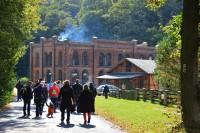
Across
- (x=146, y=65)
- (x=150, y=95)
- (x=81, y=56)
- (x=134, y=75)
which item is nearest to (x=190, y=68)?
(x=150, y=95)

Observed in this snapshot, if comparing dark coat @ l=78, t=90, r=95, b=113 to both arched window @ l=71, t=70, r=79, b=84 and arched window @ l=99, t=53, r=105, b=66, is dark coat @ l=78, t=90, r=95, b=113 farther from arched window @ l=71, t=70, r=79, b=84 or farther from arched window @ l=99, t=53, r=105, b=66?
arched window @ l=99, t=53, r=105, b=66

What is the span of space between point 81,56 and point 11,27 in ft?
200

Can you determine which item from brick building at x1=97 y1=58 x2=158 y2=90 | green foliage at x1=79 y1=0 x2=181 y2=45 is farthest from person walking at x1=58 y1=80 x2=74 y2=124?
green foliage at x1=79 y1=0 x2=181 y2=45

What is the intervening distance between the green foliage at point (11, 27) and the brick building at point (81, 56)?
51.5 m

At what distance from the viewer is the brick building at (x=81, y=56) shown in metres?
92.7

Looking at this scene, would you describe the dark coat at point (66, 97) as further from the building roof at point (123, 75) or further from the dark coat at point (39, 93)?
the building roof at point (123, 75)

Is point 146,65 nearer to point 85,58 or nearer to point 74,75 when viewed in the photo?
point 74,75

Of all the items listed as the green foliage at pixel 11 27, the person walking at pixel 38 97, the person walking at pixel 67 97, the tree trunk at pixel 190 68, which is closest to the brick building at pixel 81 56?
the green foliage at pixel 11 27

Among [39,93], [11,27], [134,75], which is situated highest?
[11,27]

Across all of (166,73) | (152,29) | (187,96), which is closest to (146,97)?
(166,73)

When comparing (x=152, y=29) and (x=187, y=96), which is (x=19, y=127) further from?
(x=152, y=29)

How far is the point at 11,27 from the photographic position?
1307 inches

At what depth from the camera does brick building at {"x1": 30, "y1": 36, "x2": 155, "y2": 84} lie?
9269 centimetres

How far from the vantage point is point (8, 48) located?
31.6 metres
